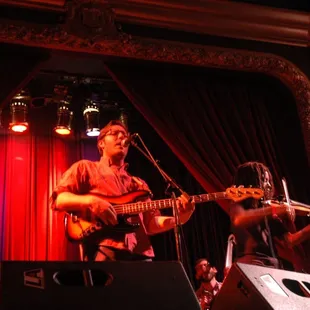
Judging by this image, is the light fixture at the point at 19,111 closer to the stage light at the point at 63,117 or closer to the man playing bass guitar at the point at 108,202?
the stage light at the point at 63,117

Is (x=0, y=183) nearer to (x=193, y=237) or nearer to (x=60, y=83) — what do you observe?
(x=60, y=83)

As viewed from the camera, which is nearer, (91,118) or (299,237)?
(299,237)

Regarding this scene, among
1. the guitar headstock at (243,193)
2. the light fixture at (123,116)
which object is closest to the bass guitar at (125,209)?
the guitar headstock at (243,193)

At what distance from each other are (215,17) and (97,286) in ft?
10.5

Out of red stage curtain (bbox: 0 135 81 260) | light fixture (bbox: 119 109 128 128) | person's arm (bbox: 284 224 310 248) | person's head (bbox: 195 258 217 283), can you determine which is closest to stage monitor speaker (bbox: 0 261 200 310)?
person's arm (bbox: 284 224 310 248)

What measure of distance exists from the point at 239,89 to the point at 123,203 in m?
1.72

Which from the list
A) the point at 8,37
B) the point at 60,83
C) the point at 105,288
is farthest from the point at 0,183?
the point at 105,288

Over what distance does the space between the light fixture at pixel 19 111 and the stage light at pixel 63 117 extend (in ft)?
0.86

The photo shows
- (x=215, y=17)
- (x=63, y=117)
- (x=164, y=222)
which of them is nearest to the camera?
(x=164, y=222)

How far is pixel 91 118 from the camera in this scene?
447cm

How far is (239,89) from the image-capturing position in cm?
436

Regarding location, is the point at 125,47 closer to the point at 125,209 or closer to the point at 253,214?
Answer: the point at 125,209

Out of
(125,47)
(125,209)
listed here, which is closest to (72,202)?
(125,209)

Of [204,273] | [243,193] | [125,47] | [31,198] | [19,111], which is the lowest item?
[204,273]
